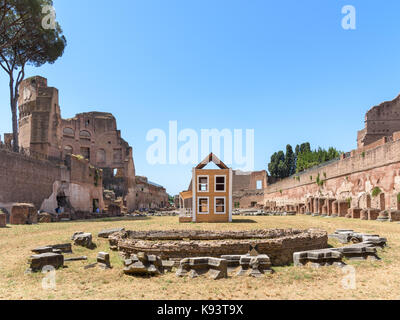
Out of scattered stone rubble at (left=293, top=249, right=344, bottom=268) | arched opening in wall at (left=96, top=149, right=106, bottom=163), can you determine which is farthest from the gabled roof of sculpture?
arched opening in wall at (left=96, top=149, right=106, bottom=163)

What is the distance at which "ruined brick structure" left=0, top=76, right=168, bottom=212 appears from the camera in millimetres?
23250

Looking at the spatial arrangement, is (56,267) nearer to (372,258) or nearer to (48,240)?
(48,240)

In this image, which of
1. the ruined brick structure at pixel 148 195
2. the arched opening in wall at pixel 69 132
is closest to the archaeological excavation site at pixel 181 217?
the arched opening in wall at pixel 69 132

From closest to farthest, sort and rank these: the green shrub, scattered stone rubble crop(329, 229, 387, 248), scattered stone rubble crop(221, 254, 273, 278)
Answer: scattered stone rubble crop(221, 254, 273, 278), scattered stone rubble crop(329, 229, 387, 248), the green shrub

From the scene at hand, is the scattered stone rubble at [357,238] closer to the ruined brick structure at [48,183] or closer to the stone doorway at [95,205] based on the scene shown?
the ruined brick structure at [48,183]

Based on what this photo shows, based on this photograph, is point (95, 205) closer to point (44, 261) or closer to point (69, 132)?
point (69, 132)

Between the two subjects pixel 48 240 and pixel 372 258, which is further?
pixel 48 240

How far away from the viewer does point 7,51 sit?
1146 inches

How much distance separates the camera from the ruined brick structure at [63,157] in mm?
23250

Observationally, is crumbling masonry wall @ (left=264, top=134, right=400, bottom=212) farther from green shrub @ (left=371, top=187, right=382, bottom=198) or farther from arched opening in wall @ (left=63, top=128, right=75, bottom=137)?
arched opening in wall @ (left=63, top=128, right=75, bottom=137)

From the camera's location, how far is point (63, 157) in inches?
1335

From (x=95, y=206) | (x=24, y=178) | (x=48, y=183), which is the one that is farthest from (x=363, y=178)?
(x=95, y=206)
